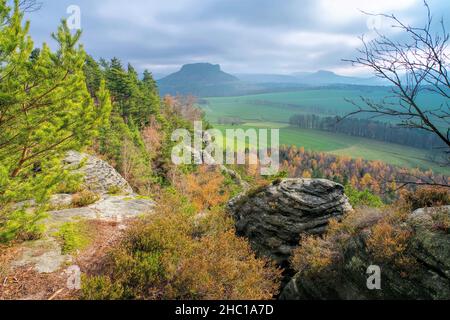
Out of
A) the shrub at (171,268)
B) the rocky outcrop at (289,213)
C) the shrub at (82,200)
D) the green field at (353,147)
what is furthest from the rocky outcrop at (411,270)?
the green field at (353,147)

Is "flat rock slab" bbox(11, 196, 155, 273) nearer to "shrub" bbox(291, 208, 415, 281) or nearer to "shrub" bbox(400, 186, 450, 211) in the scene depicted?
"shrub" bbox(291, 208, 415, 281)

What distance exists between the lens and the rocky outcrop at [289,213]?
1811 cm

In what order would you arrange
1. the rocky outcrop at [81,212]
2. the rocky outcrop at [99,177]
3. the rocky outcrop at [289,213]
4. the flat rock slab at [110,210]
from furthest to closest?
the rocky outcrop at [99,177] → the rocky outcrop at [289,213] → the flat rock slab at [110,210] → the rocky outcrop at [81,212]

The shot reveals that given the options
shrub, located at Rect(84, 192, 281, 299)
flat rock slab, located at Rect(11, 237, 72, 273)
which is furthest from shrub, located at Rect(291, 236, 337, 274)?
flat rock slab, located at Rect(11, 237, 72, 273)

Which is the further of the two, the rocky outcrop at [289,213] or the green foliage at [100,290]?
the rocky outcrop at [289,213]

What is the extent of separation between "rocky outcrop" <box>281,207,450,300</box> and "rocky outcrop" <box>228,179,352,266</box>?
672cm

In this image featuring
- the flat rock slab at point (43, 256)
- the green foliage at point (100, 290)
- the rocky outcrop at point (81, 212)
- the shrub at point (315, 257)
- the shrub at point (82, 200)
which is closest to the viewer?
the green foliage at point (100, 290)

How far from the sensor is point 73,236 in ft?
34.2

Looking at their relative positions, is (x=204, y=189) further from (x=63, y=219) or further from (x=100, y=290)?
(x=100, y=290)

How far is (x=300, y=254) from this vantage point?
14438 millimetres

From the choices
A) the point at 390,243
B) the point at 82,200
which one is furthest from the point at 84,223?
the point at 390,243

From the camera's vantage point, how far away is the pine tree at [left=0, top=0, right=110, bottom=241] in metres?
7.16

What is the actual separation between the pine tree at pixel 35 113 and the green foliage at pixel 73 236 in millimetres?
1766

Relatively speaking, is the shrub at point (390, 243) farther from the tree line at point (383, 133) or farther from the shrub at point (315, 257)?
the tree line at point (383, 133)
